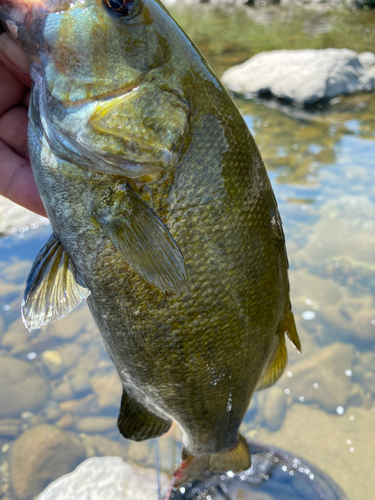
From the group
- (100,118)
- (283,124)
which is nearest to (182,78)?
(100,118)

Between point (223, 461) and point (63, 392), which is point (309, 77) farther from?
point (223, 461)

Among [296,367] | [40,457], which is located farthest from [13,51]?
[296,367]

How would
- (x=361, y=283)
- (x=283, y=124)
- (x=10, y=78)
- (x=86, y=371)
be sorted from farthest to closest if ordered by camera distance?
1. (x=283, y=124)
2. (x=361, y=283)
3. (x=86, y=371)
4. (x=10, y=78)

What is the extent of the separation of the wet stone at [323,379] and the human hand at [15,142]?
3181 mm

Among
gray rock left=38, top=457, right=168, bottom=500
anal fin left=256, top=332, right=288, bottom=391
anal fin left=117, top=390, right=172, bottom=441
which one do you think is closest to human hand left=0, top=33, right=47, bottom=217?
anal fin left=117, top=390, right=172, bottom=441

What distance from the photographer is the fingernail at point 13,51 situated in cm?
172

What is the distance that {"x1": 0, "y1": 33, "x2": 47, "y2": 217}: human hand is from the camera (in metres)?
2.04

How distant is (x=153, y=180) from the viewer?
141 centimetres

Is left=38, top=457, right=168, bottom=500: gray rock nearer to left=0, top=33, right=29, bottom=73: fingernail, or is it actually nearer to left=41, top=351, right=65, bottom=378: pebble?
left=41, top=351, right=65, bottom=378: pebble

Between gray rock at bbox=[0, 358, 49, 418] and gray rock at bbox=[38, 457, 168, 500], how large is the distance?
0.92 meters

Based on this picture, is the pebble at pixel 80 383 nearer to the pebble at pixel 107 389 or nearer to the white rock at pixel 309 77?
the pebble at pixel 107 389

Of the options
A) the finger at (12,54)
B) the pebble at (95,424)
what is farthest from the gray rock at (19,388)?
the finger at (12,54)

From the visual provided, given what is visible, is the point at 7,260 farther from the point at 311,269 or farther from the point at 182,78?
the point at 182,78

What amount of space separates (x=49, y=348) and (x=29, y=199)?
9.67ft
